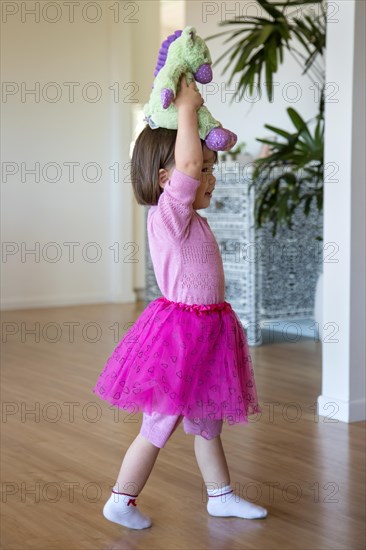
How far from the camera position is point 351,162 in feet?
10.4

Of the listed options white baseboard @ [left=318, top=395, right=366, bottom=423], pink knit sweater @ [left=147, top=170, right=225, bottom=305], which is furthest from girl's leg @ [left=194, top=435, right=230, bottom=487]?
white baseboard @ [left=318, top=395, right=366, bottom=423]

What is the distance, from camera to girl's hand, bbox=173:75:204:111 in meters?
2.15

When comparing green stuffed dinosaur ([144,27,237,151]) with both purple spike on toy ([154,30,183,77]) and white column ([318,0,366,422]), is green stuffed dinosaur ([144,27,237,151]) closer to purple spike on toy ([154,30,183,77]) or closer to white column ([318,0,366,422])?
purple spike on toy ([154,30,183,77])

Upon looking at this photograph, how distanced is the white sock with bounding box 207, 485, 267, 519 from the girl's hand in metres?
0.95

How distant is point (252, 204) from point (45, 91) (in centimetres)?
267

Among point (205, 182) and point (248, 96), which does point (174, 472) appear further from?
point (248, 96)

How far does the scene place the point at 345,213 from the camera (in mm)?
3203

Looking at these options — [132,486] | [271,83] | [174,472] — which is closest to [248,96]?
[271,83]

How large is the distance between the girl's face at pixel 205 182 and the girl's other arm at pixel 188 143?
83mm

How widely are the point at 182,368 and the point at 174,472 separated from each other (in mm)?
671

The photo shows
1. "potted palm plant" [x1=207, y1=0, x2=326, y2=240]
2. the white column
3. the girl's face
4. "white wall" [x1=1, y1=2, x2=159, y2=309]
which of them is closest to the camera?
the girl's face

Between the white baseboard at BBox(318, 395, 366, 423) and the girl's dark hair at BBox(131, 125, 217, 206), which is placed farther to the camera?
the white baseboard at BBox(318, 395, 366, 423)

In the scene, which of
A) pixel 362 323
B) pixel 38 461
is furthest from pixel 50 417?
pixel 362 323

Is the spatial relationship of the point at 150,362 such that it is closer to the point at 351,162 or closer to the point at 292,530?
the point at 292,530
